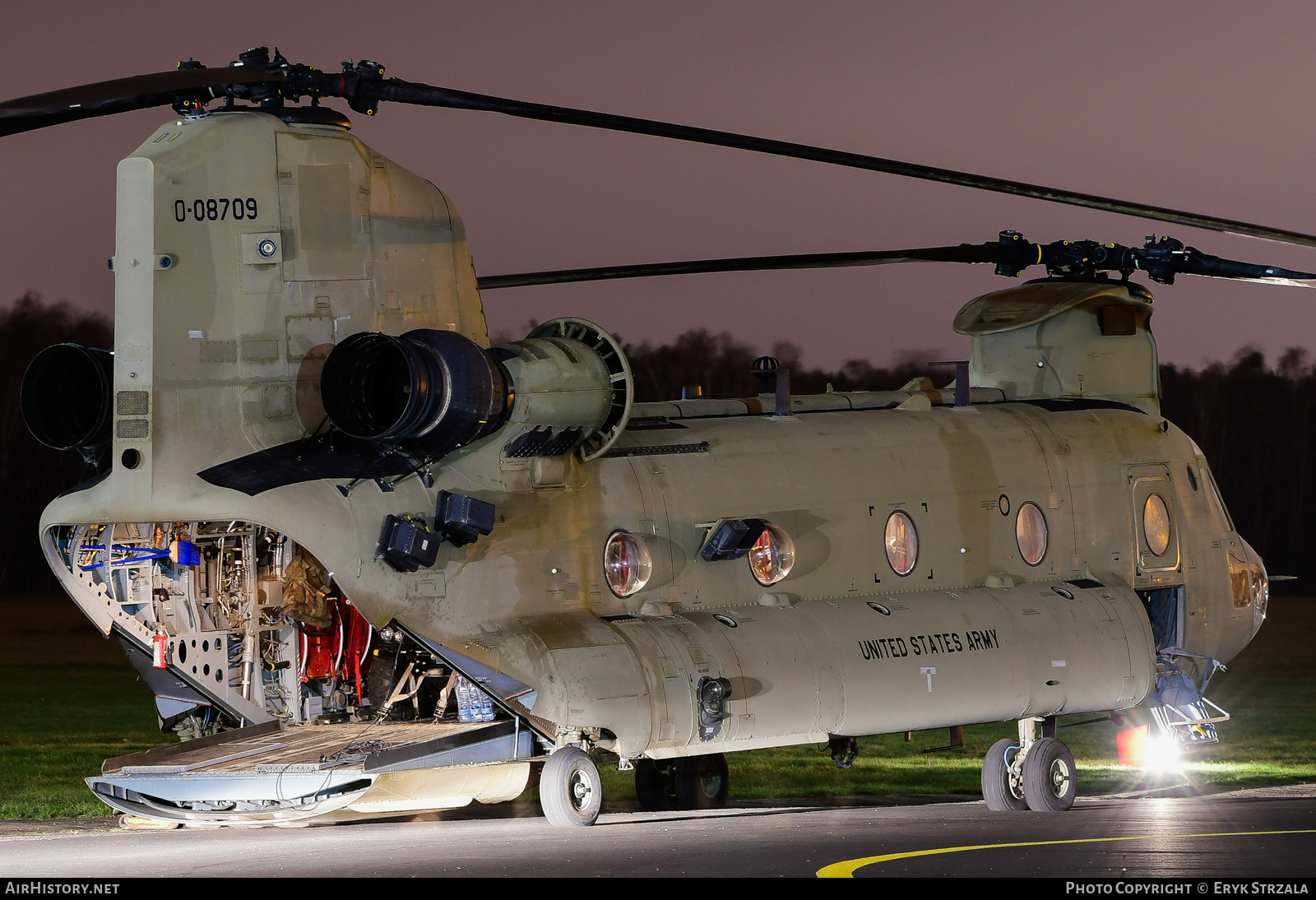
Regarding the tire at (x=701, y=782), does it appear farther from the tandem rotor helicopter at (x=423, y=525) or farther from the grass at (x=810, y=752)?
the tandem rotor helicopter at (x=423, y=525)

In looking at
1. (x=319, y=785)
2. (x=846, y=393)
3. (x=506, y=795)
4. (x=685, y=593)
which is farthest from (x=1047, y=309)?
(x=319, y=785)

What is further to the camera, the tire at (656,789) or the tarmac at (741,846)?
the tire at (656,789)

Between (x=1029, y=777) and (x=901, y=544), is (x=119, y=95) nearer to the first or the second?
(x=901, y=544)

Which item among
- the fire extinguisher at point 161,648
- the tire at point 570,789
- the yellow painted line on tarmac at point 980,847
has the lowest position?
the yellow painted line on tarmac at point 980,847

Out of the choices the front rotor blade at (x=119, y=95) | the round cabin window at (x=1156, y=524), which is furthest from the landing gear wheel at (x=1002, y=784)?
the front rotor blade at (x=119, y=95)

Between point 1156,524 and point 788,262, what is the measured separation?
536cm

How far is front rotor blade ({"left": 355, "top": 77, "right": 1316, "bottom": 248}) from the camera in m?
15.6

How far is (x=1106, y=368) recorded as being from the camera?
75.3ft

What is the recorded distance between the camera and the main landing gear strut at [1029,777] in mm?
19266

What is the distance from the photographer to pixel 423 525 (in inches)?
613

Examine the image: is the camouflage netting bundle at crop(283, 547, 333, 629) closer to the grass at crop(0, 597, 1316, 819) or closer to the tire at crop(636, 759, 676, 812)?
the tire at crop(636, 759, 676, 812)

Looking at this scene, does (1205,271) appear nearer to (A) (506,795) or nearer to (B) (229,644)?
(A) (506,795)

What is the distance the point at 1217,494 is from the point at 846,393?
5401 mm

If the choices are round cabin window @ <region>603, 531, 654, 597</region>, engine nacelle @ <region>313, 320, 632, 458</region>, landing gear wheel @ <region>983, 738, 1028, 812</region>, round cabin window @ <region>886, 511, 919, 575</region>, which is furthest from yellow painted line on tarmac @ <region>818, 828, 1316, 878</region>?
engine nacelle @ <region>313, 320, 632, 458</region>
